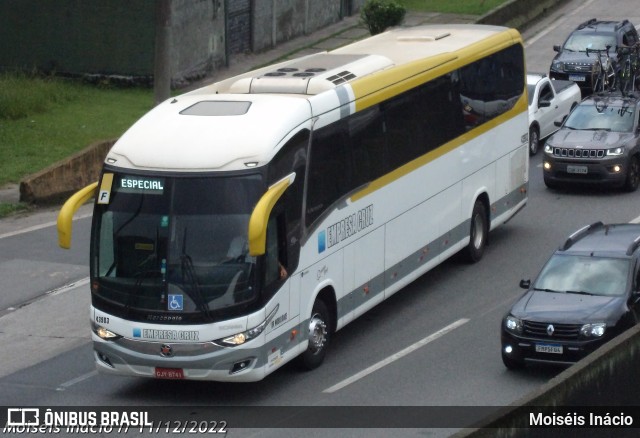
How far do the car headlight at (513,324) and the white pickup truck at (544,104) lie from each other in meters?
14.1

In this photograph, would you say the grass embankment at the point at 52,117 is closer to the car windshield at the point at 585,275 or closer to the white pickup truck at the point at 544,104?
the white pickup truck at the point at 544,104

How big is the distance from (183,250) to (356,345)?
392 cm

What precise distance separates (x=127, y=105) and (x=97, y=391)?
729 inches

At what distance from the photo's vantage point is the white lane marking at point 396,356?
15.3 m

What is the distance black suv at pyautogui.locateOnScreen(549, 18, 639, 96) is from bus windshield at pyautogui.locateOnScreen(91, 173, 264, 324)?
21.1 m

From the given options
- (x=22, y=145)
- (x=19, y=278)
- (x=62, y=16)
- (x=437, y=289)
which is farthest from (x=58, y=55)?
(x=437, y=289)

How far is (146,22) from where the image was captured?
113 ft

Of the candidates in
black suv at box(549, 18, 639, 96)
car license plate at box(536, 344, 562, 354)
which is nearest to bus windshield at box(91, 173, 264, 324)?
car license plate at box(536, 344, 562, 354)

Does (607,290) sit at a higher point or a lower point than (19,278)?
higher

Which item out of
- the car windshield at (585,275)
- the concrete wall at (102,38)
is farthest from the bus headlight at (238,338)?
the concrete wall at (102,38)

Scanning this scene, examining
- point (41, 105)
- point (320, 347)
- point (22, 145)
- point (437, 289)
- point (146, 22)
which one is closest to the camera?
point (320, 347)

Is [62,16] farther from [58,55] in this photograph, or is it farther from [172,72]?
[172,72]

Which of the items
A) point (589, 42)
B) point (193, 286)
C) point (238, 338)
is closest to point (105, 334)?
point (193, 286)

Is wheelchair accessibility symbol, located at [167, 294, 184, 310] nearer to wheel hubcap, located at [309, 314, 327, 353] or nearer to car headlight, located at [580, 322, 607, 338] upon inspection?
wheel hubcap, located at [309, 314, 327, 353]
